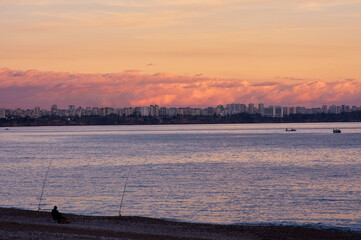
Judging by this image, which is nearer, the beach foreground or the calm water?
the beach foreground

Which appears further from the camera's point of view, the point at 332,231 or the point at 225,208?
the point at 225,208

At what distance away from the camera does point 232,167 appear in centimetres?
8069

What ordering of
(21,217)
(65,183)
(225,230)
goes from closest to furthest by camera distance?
(225,230) → (21,217) → (65,183)

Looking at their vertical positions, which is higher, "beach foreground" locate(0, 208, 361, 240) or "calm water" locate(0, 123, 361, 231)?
"beach foreground" locate(0, 208, 361, 240)

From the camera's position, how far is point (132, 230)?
2822cm

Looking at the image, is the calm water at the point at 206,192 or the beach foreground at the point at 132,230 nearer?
the beach foreground at the point at 132,230

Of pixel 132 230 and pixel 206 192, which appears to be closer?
pixel 132 230

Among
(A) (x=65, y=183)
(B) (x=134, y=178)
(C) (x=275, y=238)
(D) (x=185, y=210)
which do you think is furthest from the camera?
(B) (x=134, y=178)

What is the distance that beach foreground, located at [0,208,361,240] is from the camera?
2631 cm

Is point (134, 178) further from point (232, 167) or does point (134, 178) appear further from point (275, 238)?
point (275, 238)

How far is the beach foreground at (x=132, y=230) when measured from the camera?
26.3 m

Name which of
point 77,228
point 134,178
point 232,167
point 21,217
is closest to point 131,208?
point 21,217

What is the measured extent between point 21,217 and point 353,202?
26130mm

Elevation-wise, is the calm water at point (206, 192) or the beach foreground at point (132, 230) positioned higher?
the beach foreground at point (132, 230)
